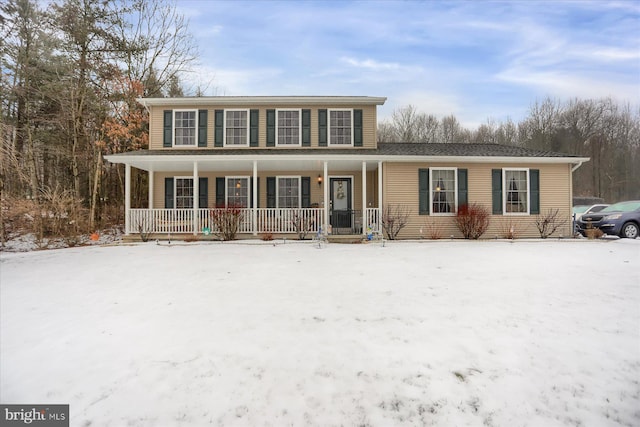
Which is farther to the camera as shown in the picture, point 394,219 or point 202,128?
point 202,128

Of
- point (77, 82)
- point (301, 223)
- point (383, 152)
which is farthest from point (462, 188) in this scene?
point (77, 82)

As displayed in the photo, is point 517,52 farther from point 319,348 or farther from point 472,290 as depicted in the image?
point 319,348

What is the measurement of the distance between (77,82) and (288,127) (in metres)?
11.1

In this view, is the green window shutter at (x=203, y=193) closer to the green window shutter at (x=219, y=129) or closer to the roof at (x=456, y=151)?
the green window shutter at (x=219, y=129)

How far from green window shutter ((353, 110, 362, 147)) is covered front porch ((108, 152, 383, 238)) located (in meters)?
1.06

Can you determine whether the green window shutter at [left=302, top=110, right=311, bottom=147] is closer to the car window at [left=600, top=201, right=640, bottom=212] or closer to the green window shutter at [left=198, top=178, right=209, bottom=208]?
the green window shutter at [left=198, top=178, right=209, bottom=208]

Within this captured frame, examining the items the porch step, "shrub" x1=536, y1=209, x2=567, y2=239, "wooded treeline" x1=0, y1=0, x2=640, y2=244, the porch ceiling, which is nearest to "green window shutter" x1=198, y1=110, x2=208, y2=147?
the porch ceiling

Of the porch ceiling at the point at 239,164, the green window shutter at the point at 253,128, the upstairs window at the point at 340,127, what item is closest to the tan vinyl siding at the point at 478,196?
the porch ceiling at the point at 239,164

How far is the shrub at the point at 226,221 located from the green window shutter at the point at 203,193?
1998 millimetres

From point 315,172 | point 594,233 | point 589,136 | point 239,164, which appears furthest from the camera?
point 589,136

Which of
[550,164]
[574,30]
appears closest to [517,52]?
[574,30]

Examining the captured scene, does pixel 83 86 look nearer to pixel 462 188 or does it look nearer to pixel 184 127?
pixel 184 127

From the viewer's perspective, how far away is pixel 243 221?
11.3 metres

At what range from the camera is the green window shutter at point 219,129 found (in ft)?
41.9
